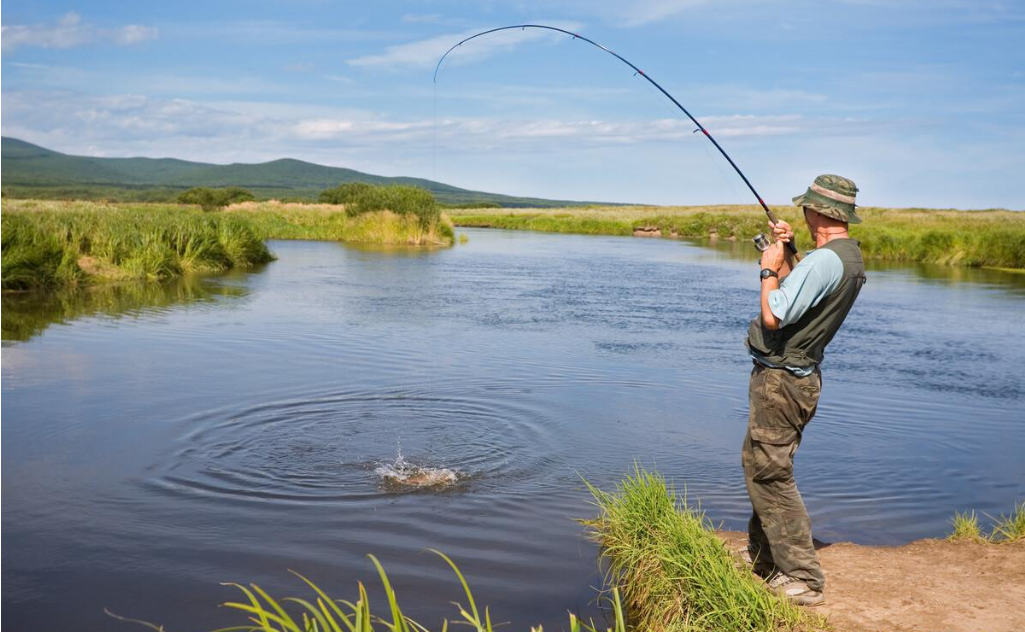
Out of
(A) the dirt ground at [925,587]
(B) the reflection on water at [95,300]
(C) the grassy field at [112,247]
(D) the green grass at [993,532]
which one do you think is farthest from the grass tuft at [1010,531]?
(C) the grassy field at [112,247]

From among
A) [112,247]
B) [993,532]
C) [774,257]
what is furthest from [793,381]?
[112,247]

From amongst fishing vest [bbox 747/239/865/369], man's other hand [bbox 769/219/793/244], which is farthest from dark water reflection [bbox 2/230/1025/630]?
man's other hand [bbox 769/219/793/244]

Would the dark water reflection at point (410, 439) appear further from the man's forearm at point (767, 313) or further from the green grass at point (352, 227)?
the green grass at point (352, 227)

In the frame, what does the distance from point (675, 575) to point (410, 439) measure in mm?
3538

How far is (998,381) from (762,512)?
787 centimetres

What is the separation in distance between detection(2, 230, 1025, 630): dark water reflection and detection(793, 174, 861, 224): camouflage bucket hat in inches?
80.8

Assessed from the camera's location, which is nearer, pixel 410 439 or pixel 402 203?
pixel 410 439

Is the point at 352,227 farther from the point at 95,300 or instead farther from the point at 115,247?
the point at 95,300

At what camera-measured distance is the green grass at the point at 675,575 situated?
3.76 metres

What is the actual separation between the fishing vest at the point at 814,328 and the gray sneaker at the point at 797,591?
2.90ft

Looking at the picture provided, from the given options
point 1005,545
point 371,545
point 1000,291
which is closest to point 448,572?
point 371,545

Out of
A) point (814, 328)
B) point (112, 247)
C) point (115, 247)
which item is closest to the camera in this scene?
point (814, 328)

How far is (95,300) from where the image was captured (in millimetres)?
15383

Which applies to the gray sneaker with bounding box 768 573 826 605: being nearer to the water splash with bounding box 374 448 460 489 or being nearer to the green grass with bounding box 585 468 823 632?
the green grass with bounding box 585 468 823 632
